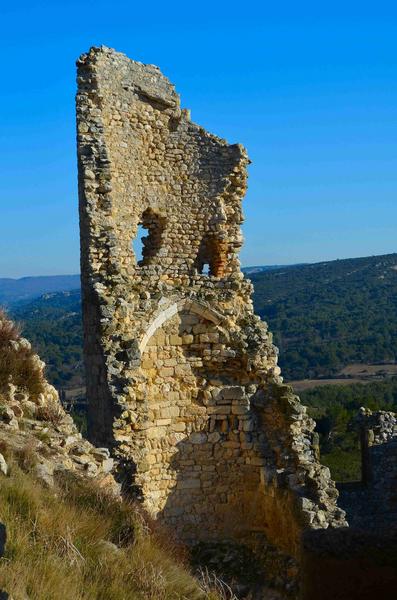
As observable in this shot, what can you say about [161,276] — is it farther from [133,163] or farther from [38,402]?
[38,402]

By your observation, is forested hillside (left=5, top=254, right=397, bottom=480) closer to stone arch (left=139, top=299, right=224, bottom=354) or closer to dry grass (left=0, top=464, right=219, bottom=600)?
stone arch (left=139, top=299, right=224, bottom=354)

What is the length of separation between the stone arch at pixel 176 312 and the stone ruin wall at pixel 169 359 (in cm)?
2

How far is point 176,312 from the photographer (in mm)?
10586

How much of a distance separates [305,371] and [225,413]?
4616 cm

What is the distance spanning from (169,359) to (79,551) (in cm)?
557

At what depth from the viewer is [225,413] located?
10.4 meters

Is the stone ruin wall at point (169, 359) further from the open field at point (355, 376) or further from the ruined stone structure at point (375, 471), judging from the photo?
the open field at point (355, 376)

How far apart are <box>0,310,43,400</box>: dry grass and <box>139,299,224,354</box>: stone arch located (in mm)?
1555

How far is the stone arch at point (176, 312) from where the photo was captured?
1024cm

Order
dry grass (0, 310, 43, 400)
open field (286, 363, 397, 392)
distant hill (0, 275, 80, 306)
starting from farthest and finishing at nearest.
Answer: distant hill (0, 275, 80, 306) → open field (286, 363, 397, 392) → dry grass (0, 310, 43, 400)

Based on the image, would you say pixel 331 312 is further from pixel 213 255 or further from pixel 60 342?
pixel 213 255

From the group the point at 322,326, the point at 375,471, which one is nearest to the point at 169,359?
the point at 375,471

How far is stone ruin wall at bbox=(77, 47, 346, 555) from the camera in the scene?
31.1 ft

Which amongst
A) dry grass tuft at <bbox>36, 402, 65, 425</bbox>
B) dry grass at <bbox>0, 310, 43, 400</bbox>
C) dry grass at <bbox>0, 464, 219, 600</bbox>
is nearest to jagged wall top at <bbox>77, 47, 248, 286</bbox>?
dry grass at <bbox>0, 310, 43, 400</bbox>
